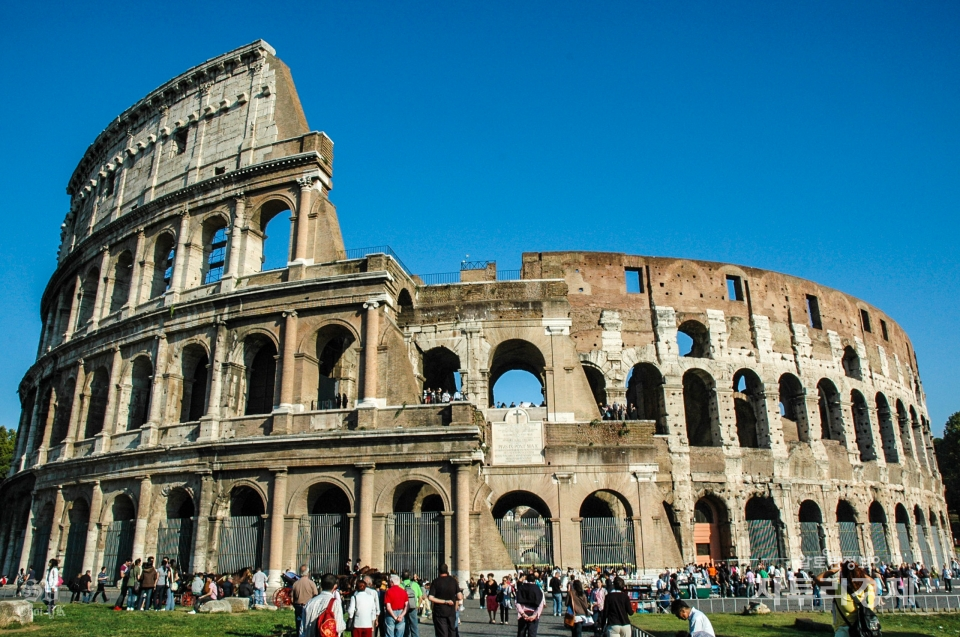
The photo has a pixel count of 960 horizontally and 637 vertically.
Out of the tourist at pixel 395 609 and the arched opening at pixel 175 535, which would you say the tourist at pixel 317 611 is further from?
the arched opening at pixel 175 535

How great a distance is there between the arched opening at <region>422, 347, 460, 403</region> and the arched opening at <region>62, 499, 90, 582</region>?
11714 mm

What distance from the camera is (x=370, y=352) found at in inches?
809

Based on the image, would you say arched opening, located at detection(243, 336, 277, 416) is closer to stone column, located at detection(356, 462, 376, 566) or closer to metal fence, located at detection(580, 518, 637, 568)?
stone column, located at detection(356, 462, 376, 566)

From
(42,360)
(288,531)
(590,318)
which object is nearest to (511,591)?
(288,531)

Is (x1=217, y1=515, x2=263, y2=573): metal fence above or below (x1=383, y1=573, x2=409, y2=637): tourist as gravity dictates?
above

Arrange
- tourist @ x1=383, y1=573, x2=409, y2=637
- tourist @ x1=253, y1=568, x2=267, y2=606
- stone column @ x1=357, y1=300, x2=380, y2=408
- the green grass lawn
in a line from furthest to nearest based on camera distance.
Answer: stone column @ x1=357, y1=300, x2=380, y2=408
tourist @ x1=253, y1=568, x2=267, y2=606
the green grass lawn
tourist @ x1=383, y1=573, x2=409, y2=637

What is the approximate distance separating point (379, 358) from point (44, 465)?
1369 cm

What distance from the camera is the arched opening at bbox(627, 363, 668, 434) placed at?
1000 inches

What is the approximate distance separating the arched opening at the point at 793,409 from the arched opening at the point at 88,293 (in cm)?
2662

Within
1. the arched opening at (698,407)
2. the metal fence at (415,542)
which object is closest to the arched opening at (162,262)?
the metal fence at (415,542)

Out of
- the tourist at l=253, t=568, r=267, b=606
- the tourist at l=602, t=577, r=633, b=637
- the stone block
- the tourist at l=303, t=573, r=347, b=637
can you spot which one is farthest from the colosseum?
the tourist at l=303, t=573, r=347, b=637

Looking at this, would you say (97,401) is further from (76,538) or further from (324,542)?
(324,542)

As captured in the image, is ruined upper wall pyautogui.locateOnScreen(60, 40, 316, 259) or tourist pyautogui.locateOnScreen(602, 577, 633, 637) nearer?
tourist pyautogui.locateOnScreen(602, 577, 633, 637)

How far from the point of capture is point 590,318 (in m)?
25.7
